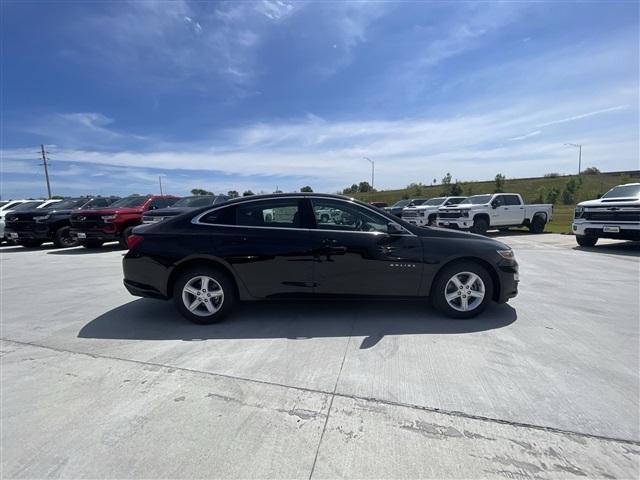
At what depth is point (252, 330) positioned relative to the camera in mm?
3760

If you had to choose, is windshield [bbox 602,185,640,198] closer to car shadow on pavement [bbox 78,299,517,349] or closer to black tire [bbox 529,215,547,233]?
black tire [bbox 529,215,547,233]

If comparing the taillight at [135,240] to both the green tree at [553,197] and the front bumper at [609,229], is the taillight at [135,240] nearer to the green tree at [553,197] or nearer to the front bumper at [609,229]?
the front bumper at [609,229]

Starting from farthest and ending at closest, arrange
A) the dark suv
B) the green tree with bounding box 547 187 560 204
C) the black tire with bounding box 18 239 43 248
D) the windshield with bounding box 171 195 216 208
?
the green tree with bounding box 547 187 560 204
the black tire with bounding box 18 239 43 248
the dark suv
the windshield with bounding box 171 195 216 208

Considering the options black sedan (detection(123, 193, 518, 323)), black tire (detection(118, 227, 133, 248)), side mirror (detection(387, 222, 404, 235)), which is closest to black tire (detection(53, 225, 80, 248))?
black tire (detection(118, 227, 133, 248))

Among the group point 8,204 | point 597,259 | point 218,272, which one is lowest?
point 597,259

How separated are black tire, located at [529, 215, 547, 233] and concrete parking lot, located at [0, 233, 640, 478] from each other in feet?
41.5

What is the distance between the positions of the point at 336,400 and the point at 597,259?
29.3ft

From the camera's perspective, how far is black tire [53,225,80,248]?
1172 centimetres

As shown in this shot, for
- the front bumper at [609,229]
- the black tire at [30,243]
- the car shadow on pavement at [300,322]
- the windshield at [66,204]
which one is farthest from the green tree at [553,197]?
the black tire at [30,243]

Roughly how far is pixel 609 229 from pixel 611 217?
35 cm

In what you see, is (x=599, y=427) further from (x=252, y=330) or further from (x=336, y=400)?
Answer: (x=252, y=330)

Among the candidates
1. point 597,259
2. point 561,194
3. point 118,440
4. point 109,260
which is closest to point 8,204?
point 109,260

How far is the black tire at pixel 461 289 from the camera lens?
394 centimetres

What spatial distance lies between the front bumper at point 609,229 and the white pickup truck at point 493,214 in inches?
160
